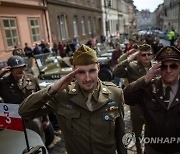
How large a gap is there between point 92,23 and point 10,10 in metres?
18.5

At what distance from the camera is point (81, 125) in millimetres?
2094

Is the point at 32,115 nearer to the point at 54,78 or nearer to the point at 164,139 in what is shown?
the point at 164,139

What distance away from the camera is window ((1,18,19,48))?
12961 millimetres

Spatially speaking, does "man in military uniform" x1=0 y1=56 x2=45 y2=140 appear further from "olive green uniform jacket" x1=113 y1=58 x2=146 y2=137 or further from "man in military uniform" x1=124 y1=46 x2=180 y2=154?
"man in military uniform" x1=124 y1=46 x2=180 y2=154

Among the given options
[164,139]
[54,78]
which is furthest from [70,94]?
[54,78]

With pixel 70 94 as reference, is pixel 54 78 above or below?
below

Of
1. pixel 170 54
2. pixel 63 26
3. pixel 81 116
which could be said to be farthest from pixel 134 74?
pixel 63 26

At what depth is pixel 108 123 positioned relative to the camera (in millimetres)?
2111

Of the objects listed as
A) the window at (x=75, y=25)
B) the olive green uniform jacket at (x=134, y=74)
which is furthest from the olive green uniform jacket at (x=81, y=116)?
the window at (x=75, y=25)

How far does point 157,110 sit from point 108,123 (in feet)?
1.92

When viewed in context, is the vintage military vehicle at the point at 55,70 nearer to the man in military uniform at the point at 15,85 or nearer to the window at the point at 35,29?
the man in military uniform at the point at 15,85

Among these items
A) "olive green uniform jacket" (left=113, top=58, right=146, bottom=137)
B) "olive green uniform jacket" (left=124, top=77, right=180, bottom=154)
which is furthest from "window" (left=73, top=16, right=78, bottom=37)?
"olive green uniform jacket" (left=124, top=77, right=180, bottom=154)

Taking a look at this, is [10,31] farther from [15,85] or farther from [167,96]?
[167,96]

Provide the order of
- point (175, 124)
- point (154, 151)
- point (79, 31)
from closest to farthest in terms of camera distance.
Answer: point (175, 124) < point (154, 151) < point (79, 31)
